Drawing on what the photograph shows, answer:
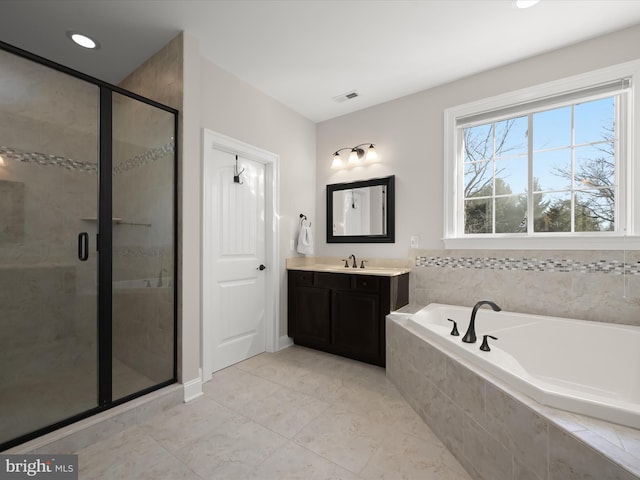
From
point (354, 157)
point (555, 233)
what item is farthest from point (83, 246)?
point (555, 233)

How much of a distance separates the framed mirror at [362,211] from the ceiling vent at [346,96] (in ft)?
2.85

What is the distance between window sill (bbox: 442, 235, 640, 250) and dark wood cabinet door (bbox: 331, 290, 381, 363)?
3.04 ft

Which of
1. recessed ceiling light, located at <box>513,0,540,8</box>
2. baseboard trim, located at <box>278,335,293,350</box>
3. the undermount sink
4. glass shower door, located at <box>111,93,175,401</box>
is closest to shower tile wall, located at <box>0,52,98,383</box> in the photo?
glass shower door, located at <box>111,93,175,401</box>

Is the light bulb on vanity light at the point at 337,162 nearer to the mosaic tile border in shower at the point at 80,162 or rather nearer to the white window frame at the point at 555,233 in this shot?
Answer: the white window frame at the point at 555,233

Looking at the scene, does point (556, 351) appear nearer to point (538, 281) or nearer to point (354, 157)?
point (538, 281)

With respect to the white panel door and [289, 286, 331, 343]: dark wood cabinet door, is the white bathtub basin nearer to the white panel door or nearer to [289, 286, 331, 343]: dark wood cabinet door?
[289, 286, 331, 343]: dark wood cabinet door

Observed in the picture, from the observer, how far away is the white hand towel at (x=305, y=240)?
129 inches

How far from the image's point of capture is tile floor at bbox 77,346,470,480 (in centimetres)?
145

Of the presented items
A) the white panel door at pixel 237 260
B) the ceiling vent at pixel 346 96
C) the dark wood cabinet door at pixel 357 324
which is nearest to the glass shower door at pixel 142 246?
the white panel door at pixel 237 260

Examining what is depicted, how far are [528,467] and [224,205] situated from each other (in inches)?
101

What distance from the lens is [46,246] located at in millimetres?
1670

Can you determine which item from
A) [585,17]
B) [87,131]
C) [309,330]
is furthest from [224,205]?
[585,17]

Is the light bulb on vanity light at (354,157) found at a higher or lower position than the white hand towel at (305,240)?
higher

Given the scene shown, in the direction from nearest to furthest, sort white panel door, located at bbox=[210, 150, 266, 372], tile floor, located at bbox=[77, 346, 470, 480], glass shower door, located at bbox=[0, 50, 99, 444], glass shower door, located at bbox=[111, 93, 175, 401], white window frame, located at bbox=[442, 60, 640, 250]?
tile floor, located at bbox=[77, 346, 470, 480] → glass shower door, located at bbox=[0, 50, 99, 444] → glass shower door, located at bbox=[111, 93, 175, 401] → white window frame, located at bbox=[442, 60, 640, 250] → white panel door, located at bbox=[210, 150, 266, 372]
